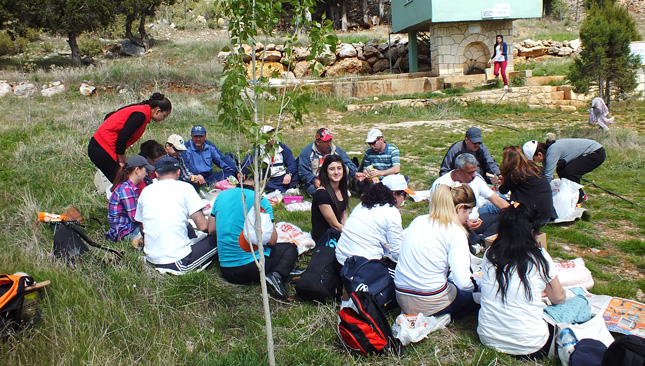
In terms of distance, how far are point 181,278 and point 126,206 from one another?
1179 millimetres

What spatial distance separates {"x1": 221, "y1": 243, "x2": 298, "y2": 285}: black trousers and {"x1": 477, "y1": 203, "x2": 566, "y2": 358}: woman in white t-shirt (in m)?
1.75

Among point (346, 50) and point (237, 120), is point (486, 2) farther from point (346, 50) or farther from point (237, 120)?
point (237, 120)

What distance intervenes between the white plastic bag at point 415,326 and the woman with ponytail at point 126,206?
112 inches

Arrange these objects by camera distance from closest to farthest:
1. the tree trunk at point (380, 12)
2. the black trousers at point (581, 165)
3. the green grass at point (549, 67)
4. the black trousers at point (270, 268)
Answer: the black trousers at point (270, 268) → the black trousers at point (581, 165) → the green grass at point (549, 67) → the tree trunk at point (380, 12)

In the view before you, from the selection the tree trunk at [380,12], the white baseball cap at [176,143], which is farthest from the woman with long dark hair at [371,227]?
the tree trunk at [380,12]

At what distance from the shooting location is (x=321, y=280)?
11.9 feet

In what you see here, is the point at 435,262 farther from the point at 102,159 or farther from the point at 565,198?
the point at 102,159

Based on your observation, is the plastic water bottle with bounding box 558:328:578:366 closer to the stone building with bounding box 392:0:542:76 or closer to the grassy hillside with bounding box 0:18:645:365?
the grassy hillside with bounding box 0:18:645:365

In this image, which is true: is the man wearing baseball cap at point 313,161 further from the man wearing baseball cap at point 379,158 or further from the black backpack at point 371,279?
the black backpack at point 371,279

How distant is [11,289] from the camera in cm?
288

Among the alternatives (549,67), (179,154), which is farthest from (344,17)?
(179,154)

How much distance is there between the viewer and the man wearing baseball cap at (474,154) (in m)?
5.76

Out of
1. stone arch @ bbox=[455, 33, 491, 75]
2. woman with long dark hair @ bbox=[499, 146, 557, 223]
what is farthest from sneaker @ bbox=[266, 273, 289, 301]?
stone arch @ bbox=[455, 33, 491, 75]

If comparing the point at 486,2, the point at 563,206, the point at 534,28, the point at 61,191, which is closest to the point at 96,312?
the point at 61,191
